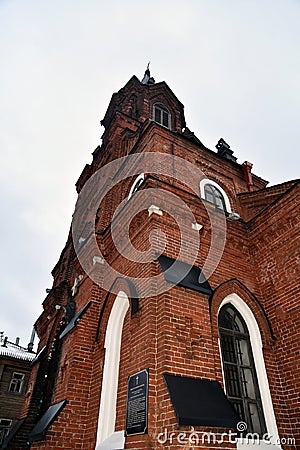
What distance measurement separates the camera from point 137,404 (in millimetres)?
4383

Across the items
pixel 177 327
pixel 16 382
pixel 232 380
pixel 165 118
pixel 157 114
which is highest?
pixel 157 114

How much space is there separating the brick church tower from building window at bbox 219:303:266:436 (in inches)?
0.8

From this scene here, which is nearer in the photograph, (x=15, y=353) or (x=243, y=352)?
(x=243, y=352)

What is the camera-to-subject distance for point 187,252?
6.11 m

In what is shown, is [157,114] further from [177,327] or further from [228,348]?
[177,327]

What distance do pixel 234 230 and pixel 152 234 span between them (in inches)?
100

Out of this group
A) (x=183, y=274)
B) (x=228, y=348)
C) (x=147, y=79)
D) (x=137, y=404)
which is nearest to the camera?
(x=137, y=404)

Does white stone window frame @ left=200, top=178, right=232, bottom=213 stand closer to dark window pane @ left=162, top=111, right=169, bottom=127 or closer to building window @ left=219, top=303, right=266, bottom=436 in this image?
building window @ left=219, top=303, right=266, bottom=436

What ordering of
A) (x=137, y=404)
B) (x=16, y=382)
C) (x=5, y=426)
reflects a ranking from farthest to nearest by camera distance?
(x=16, y=382), (x=5, y=426), (x=137, y=404)

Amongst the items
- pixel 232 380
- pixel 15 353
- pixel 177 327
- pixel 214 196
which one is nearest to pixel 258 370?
pixel 232 380

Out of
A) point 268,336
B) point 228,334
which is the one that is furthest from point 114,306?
point 268,336

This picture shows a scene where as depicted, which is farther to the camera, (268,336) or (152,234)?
(268,336)

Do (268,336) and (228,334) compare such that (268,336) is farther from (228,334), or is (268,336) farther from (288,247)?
(288,247)

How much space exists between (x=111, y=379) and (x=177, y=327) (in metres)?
2.22
